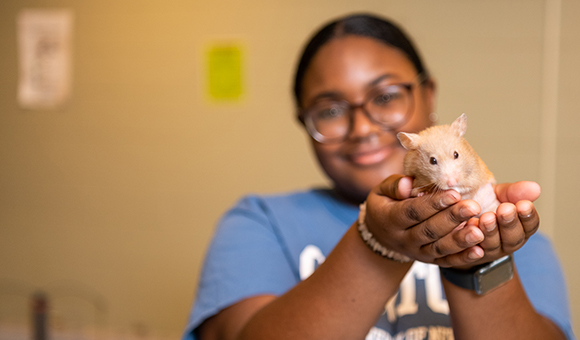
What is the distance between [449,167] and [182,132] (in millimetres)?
1912

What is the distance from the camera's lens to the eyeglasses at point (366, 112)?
1.17m

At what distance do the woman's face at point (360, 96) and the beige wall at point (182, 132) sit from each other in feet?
2.86

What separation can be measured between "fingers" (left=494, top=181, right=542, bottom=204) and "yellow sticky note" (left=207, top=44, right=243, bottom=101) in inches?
69.0

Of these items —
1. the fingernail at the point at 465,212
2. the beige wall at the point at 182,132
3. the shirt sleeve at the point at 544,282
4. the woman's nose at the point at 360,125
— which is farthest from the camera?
the beige wall at the point at 182,132

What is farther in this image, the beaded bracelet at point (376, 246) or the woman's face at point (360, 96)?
the woman's face at point (360, 96)

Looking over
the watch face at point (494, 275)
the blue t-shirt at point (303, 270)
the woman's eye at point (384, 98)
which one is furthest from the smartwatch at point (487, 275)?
the woman's eye at point (384, 98)

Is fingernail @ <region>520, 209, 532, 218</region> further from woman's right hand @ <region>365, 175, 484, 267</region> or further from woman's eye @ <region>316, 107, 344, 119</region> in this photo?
woman's eye @ <region>316, 107, 344, 119</region>

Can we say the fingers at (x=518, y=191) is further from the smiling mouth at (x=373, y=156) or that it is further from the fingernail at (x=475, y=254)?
the smiling mouth at (x=373, y=156)

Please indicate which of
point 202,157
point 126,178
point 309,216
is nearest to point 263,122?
point 202,157

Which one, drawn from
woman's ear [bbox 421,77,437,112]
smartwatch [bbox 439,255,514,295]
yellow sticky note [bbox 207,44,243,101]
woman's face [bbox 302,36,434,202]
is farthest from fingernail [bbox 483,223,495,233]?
yellow sticky note [bbox 207,44,243,101]

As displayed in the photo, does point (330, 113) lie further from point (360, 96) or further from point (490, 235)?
point (490, 235)

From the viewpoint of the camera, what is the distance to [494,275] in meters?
0.70

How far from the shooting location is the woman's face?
3.83 ft

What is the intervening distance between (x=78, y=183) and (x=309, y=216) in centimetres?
180
